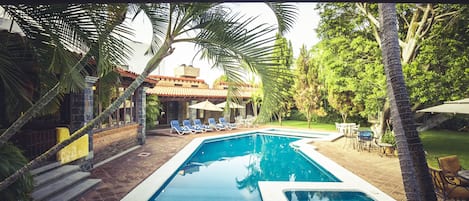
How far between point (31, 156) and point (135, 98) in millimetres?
6629

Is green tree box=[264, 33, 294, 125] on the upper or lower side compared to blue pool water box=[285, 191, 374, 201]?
upper

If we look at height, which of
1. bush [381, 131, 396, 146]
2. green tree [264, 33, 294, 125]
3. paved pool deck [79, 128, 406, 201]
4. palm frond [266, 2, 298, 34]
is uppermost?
palm frond [266, 2, 298, 34]

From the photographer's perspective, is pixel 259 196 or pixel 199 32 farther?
pixel 259 196

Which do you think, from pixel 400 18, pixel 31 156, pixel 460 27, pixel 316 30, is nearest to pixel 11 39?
pixel 31 156

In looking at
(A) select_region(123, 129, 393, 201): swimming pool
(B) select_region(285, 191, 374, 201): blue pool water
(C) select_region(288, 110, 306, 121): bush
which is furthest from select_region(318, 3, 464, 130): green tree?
(C) select_region(288, 110, 306, 121): bush

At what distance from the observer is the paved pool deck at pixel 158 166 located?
20.0 ft

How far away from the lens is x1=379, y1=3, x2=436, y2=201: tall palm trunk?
3.70 m

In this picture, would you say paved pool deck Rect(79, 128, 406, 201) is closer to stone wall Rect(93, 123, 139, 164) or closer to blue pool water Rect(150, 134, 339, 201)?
stone wall Rect(93, 123, 139, 164)

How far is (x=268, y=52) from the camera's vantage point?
3.00 meters

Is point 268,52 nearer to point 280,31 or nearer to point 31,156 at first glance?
point 280,31

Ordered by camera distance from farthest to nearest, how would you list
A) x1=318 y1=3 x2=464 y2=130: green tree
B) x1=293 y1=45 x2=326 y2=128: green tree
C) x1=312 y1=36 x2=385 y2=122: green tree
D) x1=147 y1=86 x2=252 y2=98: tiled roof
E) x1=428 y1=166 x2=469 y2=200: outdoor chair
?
x1=293 y1=45 x2=326 y2=128: green tree, x1=147 y1=86 x2=252 y2=98: tiled roof, x1=312 y1=36 x2=385 y2=122: green tree, x1=318 y1=3 x2=464 y2=130: green tree, x1=428 y1=166 x2=469 y2=200: outdoor chair

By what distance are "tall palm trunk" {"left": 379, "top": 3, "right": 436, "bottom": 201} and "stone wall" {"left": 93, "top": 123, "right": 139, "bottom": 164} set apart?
9.20 m

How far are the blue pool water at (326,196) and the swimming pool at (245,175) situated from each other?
0.09m

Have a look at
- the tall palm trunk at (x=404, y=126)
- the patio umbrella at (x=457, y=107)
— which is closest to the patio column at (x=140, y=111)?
the tall palm trunk at (x=404, y=126)
